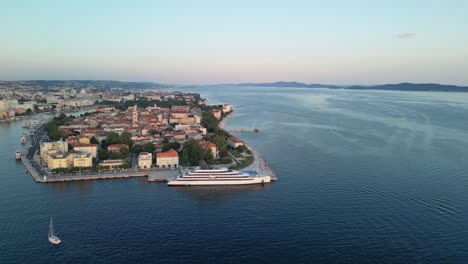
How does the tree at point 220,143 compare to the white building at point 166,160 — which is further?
the tree at point 220,143

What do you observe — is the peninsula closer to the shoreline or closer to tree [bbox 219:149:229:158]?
tree [bbox 219:149:229:158]

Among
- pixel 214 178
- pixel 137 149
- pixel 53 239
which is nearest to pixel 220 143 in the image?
pixel 137 149

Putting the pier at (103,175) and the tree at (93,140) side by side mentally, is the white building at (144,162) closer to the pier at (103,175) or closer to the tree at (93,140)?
the pier at (103,175)

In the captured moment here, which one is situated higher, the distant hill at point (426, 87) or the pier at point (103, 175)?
the distant hill at point (426, 87)

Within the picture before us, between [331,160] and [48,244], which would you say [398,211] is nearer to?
[331,160]

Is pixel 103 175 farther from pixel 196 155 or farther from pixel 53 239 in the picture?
pixel 53 239

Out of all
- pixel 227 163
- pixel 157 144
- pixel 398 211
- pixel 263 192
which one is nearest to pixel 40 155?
pixel 157 144

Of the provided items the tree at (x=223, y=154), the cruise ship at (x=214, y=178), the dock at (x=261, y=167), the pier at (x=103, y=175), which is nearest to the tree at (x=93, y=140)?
the pier at (x=103, y=175)

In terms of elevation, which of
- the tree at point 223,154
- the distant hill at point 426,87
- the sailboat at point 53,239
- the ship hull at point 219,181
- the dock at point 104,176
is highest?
the distant hill at point 426,87
